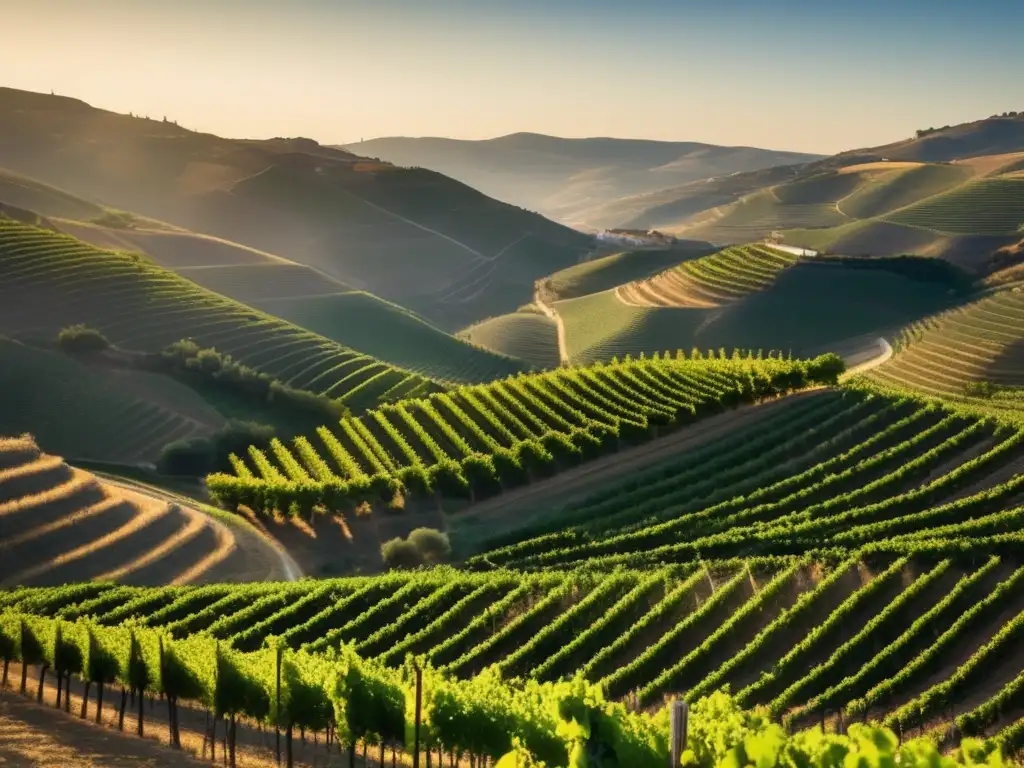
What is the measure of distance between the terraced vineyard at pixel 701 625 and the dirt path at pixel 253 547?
510cm

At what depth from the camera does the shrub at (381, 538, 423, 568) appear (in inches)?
1592

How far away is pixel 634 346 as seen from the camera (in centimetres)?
10281

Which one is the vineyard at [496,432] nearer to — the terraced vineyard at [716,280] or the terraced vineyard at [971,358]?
the terraced vineyard at [971,358]

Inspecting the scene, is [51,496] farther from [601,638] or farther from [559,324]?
[559,324]

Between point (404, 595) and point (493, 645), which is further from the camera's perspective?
point (404, 595)

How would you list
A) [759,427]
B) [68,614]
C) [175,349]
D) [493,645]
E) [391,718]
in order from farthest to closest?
[175,349] → [759,427] → [68,614] → [493,645] → [391,718]

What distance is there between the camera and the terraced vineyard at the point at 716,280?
109 m

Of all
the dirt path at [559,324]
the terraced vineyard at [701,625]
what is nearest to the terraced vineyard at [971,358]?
the terraced vineyard at [701,625]

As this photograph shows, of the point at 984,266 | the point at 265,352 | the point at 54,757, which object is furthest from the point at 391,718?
the point at 984,266

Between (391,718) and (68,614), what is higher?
(391,718)

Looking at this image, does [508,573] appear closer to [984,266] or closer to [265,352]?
[265,352]

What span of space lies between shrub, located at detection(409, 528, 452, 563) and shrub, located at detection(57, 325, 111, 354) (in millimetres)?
41391

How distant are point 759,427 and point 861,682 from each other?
2536 centimetres

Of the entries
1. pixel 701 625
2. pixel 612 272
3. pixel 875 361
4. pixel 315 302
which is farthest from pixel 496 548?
pixel 612 272
